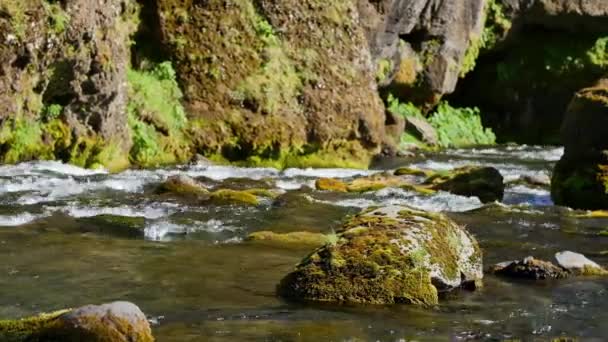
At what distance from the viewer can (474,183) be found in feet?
55.7

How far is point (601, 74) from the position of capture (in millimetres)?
37375

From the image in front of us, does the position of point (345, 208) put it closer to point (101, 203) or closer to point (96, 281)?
point (101, 203)

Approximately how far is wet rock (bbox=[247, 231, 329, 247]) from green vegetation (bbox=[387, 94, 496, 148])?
2061 cm

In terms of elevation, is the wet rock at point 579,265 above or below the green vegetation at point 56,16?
below

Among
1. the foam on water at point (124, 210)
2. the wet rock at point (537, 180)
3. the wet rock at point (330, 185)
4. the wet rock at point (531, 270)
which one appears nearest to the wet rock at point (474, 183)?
the wet rock at point (330, 185)

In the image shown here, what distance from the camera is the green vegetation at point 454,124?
3291 cm

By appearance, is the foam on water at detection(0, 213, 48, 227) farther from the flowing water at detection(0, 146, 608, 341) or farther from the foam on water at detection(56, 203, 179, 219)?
the foam on water at detection(56, 203, 179, 219)

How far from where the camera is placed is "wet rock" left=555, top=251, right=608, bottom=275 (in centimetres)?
965

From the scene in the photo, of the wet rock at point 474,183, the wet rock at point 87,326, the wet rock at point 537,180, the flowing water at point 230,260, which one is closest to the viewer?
the wet rock at point 87,326

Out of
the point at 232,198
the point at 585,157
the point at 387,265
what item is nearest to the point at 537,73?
the point at 585,157

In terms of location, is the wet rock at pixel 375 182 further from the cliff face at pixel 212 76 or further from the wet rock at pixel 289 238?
the wet rock at pixel 289 238

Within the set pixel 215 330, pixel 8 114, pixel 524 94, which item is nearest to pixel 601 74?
pixel 524 94

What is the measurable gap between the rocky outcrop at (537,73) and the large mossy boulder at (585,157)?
20819mm

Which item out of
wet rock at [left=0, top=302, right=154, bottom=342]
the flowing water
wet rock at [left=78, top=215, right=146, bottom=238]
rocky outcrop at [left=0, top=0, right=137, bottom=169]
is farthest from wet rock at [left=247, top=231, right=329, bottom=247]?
rocky outcrop at [left=0, top=0, right=137, bottom=169]
